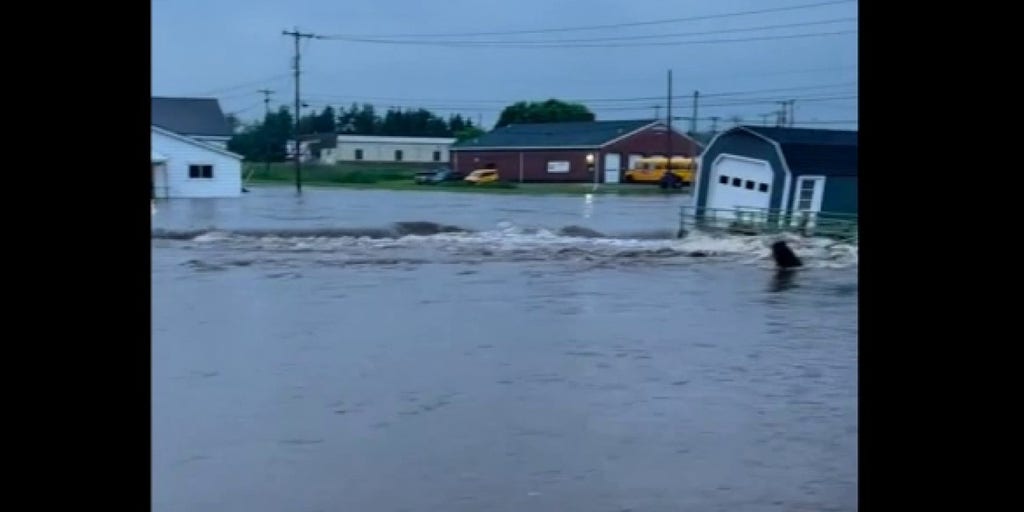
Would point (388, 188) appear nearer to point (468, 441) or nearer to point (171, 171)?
point (171, 171)

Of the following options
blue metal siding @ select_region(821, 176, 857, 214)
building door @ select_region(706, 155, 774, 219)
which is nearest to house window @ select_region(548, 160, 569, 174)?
building door @ select_region(706, 155, 774, 219)

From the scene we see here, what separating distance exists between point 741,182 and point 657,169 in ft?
2.28

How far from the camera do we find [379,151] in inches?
419

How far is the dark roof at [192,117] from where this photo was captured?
9.38 m

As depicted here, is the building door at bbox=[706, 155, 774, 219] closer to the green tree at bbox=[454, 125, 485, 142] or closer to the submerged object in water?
the submerged object in water

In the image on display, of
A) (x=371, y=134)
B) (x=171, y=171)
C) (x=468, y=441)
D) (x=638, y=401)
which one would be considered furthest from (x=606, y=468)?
(x=371, y=134)

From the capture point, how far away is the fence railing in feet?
35.2

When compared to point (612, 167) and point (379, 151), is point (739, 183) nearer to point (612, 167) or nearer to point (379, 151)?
point (612, 167)

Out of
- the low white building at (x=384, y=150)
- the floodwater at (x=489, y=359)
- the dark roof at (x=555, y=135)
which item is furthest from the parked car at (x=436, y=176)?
the floodwater at (x=489, y=359)

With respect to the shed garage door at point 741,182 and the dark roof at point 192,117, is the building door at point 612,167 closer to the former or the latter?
the shed garage door at point 741,182

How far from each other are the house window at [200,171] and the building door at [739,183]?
4043 millimetres

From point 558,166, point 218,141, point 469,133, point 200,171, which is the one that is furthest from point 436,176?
point 200,171

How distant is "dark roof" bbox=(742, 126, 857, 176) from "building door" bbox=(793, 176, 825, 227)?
7 centimetres
